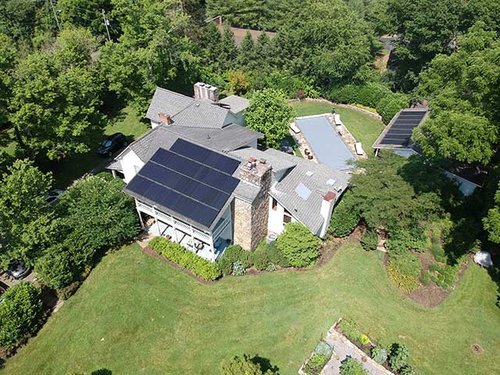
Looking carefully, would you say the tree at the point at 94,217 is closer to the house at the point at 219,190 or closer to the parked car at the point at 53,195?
the house at the point at 219,190

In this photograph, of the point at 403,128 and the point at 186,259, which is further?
the point at 403,128

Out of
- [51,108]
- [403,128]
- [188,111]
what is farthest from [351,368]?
[51,108]

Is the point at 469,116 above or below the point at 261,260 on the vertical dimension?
above

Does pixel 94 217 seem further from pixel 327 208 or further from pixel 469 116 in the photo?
pixel 469 116

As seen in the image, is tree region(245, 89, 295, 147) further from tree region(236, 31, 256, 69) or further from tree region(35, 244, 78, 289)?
tree region(35, 244, 78, 289)

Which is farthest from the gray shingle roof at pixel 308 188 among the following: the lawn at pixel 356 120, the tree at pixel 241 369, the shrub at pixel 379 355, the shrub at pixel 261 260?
the lawn at pixel 356 120

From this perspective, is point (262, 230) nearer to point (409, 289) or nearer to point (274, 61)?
point (409, 289)

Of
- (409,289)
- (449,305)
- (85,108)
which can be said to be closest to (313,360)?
(409,289)
